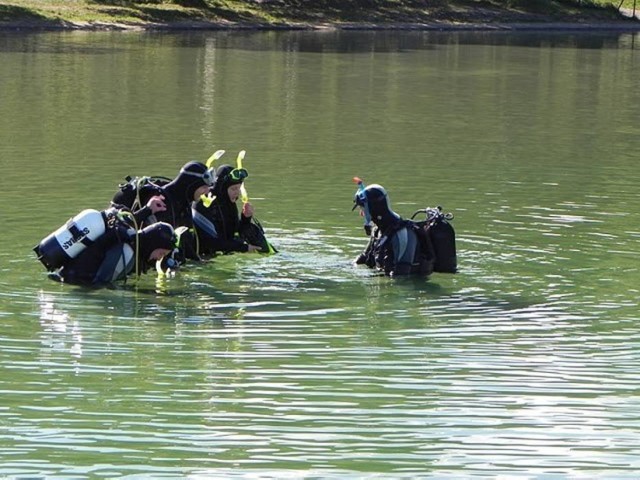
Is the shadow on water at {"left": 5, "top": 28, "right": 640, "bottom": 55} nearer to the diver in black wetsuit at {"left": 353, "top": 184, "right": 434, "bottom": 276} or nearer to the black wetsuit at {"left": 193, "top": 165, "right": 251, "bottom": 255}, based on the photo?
the black wetsuit at {"left": 193, "top": 165, "right": 251, "bottom": 255}

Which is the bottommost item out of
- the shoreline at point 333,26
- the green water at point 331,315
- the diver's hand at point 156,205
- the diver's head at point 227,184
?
the green water at point 331,315

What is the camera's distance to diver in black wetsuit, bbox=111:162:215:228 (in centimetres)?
1355

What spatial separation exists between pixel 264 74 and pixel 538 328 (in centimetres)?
2254

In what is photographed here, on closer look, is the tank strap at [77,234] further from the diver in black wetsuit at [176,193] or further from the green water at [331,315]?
the diver in black wetsuit at [176,193]

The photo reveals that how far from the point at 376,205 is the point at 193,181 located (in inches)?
67.3

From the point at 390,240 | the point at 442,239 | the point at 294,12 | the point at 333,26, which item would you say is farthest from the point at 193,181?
the point at 294,12

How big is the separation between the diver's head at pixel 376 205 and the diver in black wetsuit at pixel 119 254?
1.70 metres

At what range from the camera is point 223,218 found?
45.9 ft

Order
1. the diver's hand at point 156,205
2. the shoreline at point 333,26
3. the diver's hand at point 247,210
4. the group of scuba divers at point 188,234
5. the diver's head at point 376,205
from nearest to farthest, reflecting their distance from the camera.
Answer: the group of scuba divers at point 188,234
the diver's head at point 376,205
the diver's hand at point 156,205
the diver's hand at point 247,210
the shoreline at point 333,26

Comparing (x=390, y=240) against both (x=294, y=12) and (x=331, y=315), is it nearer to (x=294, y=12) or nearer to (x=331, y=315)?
(x=331, y=315)

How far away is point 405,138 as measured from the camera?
23.5 meters

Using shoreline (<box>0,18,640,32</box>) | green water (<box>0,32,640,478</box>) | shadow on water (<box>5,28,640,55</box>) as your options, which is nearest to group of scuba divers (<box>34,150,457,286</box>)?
green water (<box>0,32,640,478</box>)

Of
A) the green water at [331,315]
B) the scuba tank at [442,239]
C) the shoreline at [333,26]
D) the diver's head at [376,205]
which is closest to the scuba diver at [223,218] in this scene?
the green water at [331,315]

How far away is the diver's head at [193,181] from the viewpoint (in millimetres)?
13531
